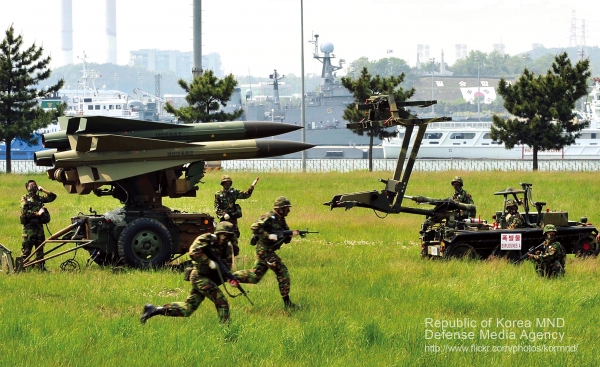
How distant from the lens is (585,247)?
17.7 m

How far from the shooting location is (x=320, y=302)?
13.3 meters

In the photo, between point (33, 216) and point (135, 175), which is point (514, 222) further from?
point (33, 216)

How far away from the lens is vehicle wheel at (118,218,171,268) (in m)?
16.7

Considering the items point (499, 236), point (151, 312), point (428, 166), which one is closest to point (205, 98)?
point (428, 166)

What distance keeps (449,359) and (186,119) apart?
38.1 metres

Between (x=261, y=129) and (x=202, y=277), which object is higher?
(x=261, y=129)

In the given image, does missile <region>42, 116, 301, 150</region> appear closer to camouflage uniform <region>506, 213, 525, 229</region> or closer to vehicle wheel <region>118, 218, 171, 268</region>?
vehicle wheel <region>118, 218, 171, 268</region>

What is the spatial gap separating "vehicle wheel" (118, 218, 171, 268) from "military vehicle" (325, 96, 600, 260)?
3423 mm

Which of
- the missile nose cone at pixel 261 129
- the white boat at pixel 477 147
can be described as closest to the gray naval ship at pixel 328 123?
the white boat at pixel 477 147

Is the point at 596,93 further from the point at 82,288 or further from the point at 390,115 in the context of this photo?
the point at 82,288

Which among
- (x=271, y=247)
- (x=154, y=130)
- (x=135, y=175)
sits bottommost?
(x=271, y=247)

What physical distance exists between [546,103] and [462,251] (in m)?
33.6

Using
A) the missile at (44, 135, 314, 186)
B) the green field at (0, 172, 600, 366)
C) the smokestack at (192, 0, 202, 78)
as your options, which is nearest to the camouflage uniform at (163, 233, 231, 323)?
the green field at (0, 172, 600, 366)

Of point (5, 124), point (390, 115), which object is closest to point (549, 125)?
point (5, 124)
